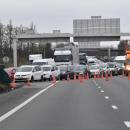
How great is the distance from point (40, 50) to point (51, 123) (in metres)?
125

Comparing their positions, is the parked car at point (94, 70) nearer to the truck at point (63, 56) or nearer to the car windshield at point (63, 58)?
the truck at point (63, 56)

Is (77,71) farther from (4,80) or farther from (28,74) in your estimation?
(4,80)

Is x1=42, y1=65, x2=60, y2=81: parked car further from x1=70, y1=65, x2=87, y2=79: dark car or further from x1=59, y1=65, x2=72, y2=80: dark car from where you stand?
x1=70, y1=65, x2=87, y2=79: dark car

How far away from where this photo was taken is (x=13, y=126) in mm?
13570

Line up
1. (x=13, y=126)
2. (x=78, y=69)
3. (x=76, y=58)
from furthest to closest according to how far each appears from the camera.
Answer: (x=76, y=58) → (x=78, y=69) → (x=13, y=126)

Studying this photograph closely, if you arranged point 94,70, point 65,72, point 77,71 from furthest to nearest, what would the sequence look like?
1. point 94,70
2. point 77,71
3. point 65,72

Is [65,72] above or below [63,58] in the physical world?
below

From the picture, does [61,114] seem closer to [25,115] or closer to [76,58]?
[25,115]

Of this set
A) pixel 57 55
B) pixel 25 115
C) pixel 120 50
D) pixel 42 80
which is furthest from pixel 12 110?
pixel 120 50

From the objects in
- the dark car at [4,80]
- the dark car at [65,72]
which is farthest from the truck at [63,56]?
the dark car at [4,80]

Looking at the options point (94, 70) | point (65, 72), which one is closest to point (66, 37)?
point (94, 70)

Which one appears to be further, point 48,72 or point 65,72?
point 65,72

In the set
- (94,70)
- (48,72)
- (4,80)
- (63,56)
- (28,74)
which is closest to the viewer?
(4,80)

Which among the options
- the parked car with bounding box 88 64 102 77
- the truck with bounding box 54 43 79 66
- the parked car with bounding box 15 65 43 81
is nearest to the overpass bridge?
the truck with bounding box 54 43 79 66
